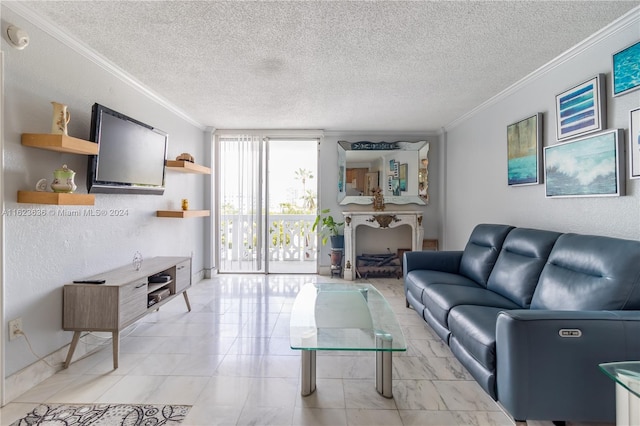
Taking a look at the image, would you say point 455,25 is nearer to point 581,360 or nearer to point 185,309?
point 581,360

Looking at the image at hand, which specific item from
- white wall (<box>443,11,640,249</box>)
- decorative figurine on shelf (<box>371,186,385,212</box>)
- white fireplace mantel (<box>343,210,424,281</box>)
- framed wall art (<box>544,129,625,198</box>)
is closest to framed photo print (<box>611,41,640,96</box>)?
white wall (<box>443,11,640,249</box>)

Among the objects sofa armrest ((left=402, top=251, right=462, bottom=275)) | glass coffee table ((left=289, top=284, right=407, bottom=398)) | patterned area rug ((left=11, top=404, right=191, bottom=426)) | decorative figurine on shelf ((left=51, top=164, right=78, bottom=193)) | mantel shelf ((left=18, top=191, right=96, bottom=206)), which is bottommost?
patterned area rug ((left=11, top=404, right=191, bottom=426))

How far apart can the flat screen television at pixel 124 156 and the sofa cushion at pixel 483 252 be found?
11.0ft

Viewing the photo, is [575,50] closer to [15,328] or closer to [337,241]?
[337,241]

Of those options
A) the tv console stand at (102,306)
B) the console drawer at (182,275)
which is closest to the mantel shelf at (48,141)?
the tv console stand at (102,306)

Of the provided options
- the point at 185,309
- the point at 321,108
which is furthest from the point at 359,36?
the point at 185,309

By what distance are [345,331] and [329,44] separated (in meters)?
2.02

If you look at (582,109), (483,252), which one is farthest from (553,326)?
(582,109)

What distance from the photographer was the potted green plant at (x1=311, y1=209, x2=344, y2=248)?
485 centimetres

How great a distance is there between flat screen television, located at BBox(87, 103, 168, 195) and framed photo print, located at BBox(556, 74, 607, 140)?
3.60m

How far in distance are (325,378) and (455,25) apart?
2549mm

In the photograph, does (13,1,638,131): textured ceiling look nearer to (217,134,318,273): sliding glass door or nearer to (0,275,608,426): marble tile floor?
(217,134,318,273): sliding glass door

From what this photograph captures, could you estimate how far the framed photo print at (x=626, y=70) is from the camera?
187 cm

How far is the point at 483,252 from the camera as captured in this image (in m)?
2.94
